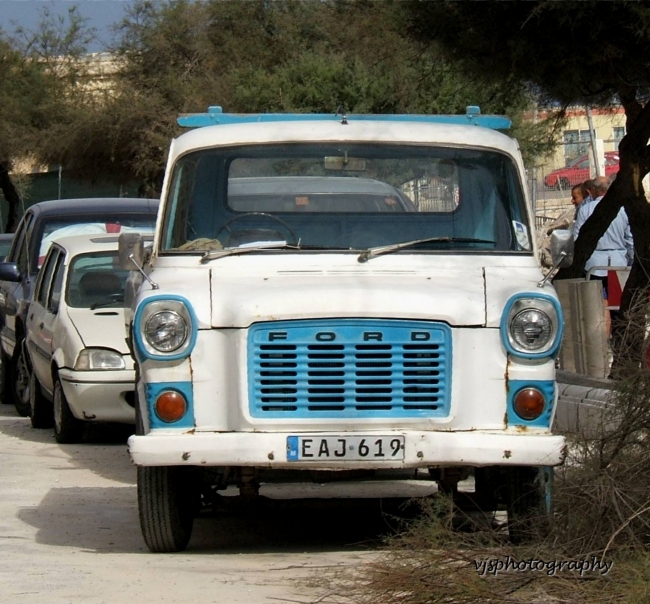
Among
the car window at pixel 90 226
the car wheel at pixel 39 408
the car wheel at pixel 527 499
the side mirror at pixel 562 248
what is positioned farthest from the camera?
the car window at pixel 90 226

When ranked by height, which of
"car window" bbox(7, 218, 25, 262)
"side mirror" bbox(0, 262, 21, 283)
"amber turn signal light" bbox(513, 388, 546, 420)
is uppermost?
"car window" bbox(7, 218, 25, 262)

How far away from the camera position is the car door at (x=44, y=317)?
11523 millimetres

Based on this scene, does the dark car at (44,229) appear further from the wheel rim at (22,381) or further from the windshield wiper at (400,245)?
the windshield wiper at (400,245)

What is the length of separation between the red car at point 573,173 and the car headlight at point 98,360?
40.2ft

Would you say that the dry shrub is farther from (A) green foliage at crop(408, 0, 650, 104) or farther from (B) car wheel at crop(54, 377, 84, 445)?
(A) green foliage at crop(408, 0, 650, 104)

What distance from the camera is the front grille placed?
6.18 meters

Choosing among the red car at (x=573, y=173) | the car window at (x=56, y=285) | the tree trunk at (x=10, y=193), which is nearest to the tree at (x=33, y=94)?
the tree trunk at (x=10, y=193)

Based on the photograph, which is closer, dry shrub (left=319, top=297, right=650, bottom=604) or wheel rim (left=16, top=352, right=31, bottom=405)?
dry shrub (left=319, top=297, right=650, bottom=604)

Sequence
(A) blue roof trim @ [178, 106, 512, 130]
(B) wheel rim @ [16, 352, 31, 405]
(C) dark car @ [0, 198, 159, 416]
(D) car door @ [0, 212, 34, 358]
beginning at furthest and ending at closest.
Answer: (D) car door @ [0, 212, 34, 358] < (B) wheel rim @ [16, 352, 31, 405] < (C) dark car @ [0, 198, 159, 416] < (A) blue roof trim @ [178, 106, 512, 130]

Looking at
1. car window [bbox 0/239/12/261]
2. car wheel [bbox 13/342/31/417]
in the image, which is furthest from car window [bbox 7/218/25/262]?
car window [bbox 0/239/12/261]

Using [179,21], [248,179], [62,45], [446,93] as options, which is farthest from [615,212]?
[62,45]

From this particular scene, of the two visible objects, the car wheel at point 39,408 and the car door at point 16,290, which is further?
the car door at point 16,290

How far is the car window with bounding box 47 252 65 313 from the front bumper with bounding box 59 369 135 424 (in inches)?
49.4

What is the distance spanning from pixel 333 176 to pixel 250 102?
25.7 metres
